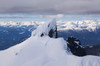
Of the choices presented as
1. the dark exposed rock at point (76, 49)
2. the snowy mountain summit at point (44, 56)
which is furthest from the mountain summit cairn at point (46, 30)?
the dark exposed rock at point (76, 49)

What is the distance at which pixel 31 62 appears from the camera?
2748 centimetres

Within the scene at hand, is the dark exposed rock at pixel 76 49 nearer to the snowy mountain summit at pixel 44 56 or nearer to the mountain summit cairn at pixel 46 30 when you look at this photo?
the mountain summit cairn at pixel 46 30

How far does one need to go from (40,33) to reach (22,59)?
13867 mm

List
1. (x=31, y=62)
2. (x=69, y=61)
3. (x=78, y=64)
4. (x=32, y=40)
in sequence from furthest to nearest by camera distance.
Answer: (x=32, y=40) → (x=31, y=62) → (x=69, y=61) → (x=78, y=64)

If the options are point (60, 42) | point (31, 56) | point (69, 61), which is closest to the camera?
point (69, 61)

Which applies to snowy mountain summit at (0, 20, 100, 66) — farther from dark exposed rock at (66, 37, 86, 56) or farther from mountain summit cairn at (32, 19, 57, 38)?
dark exposed rock at (66, 37, 86, 56)

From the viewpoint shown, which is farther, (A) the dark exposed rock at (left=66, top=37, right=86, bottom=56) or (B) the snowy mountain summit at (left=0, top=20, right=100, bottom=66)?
(A) the dark exposed rock at (left=66, top=37, right=86, bottom=56)

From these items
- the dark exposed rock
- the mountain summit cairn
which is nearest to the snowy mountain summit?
the mountain summit cairn

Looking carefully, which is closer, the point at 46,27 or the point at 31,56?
the point at 31,56

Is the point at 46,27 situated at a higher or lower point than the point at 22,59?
higher

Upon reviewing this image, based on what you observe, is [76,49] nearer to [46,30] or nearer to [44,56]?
[46,30]

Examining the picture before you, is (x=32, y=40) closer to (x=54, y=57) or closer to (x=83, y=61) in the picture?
(x=54, y=57)

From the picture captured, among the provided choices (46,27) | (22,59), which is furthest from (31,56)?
(46,27)

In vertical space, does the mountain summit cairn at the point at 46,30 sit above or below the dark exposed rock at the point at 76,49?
above
